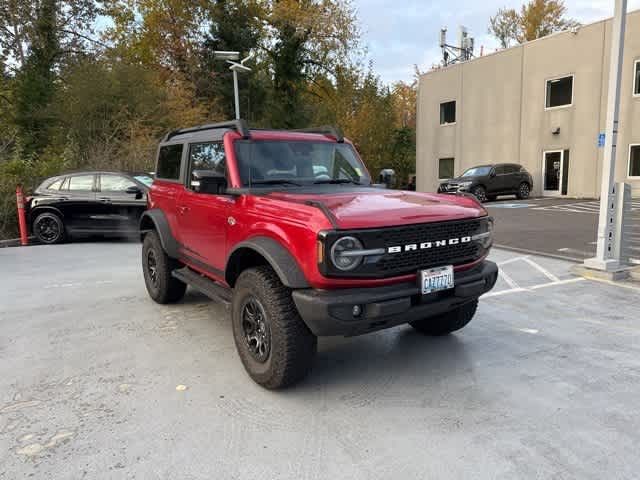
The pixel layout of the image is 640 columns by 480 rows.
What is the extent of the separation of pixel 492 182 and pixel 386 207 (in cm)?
1679

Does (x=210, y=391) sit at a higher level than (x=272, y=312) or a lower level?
lower

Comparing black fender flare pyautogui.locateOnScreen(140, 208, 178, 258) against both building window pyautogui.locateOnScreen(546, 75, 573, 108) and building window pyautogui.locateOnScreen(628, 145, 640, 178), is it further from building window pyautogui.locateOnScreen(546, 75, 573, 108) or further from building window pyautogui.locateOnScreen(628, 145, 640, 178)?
building window pyautogui.locateOnScreen(546, 75, 573, 108)

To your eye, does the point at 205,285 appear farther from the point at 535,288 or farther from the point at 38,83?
the point at 38,83

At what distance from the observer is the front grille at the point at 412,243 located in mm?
2994

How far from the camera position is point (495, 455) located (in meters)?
2.56

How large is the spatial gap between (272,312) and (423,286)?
3.36 feet

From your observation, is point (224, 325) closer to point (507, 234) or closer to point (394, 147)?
point (507, 234)

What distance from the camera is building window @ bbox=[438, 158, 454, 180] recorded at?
25.5 meters

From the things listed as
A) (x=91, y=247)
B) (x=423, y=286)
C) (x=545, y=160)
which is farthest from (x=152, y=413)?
(x=545, y=160)

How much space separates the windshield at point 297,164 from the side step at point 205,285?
38.1 inches

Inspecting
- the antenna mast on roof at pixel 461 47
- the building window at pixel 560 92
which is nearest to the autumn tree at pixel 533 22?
the antenna mast on roof at pixel 461 47

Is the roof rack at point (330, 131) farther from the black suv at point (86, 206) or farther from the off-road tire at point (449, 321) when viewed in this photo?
the black suv at point (86, 206)

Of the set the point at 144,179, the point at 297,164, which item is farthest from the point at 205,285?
the point at 144,179

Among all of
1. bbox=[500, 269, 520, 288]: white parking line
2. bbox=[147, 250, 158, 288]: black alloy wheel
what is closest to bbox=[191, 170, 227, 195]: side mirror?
bbox=[147, 250, 158, 288]: black alloy wheel
